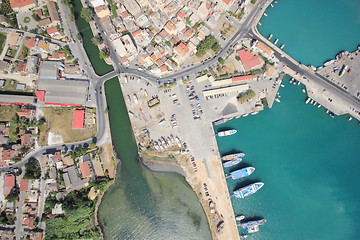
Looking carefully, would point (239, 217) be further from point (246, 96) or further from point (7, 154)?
point (7, 154)

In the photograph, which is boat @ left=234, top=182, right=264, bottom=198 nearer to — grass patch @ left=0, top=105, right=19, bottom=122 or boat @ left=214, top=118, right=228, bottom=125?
boat @ left=214, top=118, right=228, bottom=125

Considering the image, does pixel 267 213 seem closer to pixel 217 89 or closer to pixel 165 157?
pixel 165 157

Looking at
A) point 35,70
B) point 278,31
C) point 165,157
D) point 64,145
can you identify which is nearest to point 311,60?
point 278,31

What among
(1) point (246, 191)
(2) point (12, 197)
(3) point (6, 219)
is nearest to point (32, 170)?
(2) point (12, 197)

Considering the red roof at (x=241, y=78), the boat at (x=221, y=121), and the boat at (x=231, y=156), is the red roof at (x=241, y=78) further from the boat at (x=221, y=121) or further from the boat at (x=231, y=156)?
the boat at (x=231, y=156)

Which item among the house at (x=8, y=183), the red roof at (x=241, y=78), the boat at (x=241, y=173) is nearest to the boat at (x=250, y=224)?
the boat at (x=241, y=173)

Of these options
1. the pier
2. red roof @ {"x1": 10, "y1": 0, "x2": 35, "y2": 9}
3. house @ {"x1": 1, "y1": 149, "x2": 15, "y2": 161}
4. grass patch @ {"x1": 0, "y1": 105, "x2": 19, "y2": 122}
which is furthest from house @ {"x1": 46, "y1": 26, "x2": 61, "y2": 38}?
the pier
